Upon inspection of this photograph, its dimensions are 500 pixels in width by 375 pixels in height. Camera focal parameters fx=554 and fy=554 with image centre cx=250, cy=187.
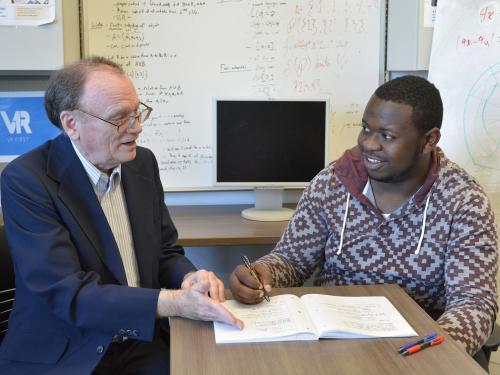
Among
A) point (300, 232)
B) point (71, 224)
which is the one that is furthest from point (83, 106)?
point (300, 232)

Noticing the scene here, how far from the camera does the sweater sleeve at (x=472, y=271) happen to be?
4.18 feet

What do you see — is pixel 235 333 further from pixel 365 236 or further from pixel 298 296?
pixel 365 236

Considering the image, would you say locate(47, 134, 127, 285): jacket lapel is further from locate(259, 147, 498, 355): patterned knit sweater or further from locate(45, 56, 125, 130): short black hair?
locate(259, 147, 498, 355): patterned knit sweater

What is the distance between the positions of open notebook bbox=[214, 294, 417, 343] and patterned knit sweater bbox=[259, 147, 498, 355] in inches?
7.4

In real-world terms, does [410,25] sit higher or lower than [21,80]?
higher

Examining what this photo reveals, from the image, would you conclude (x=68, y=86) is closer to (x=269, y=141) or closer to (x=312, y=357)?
(x=312, y=357)

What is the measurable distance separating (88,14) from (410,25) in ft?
4.62

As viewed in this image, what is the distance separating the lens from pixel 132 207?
61.5 inches

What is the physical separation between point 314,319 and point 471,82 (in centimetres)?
143

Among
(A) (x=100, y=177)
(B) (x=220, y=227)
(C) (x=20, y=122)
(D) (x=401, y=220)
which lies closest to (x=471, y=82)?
(D) (x=401, y=220)

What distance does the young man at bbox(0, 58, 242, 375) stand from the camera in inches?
50.6

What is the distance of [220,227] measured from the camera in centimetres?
228

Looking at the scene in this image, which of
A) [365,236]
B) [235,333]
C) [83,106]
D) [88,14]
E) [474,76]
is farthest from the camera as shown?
[88,14]

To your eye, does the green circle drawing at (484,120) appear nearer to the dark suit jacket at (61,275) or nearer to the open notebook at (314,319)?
the open notebook at (314,319)
